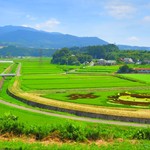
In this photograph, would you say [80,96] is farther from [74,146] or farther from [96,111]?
[74,146]

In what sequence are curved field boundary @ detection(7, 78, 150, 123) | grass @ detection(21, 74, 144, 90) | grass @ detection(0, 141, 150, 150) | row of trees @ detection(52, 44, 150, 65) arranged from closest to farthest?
grass @ detection(0, 141, 150, 150)
curved field boundary @ detection(7, 78, 150, 123)
grass @ detection(21, 74, 144, 90)
row of trees @ detection(52, 44, 150, 65)

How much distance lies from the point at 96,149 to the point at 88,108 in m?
20.9

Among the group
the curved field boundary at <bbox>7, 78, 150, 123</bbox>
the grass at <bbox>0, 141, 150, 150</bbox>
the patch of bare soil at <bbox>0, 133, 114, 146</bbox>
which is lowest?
the curved field boundary at <bbox>7, 78, 150, 123</bbox>

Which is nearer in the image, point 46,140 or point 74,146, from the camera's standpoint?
point 74,146

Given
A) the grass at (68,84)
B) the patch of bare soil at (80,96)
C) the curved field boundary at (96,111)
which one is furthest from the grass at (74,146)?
the grass at (68,84)

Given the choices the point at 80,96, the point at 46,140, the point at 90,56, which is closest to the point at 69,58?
the point at 90,56

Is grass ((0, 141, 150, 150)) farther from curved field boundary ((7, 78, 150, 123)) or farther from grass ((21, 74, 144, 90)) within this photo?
grass ((21, 74, 144, 90))

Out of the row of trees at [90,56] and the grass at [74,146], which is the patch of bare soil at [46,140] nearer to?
the grass at [74,146]

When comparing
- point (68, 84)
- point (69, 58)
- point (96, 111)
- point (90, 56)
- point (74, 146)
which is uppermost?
point (90, 56)

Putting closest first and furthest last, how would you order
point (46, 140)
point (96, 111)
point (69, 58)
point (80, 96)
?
point (46, 140), point (96, 111), point (80, 96), point (69, 58)

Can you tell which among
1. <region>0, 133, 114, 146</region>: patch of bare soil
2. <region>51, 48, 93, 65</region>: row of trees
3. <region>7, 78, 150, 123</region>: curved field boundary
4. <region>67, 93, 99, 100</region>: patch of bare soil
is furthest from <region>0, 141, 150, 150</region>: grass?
<region>51, 48, 93, 65</region>: row of trees

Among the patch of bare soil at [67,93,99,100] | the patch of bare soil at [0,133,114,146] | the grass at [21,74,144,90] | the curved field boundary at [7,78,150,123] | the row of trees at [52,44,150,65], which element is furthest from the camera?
the row of trees at [52,44,150,65]

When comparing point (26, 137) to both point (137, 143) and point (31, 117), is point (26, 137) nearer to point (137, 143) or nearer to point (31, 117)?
point (137, 143)

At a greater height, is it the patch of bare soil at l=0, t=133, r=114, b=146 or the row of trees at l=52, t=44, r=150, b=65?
the row of trees at l=52, t=44, r=150, b=65
